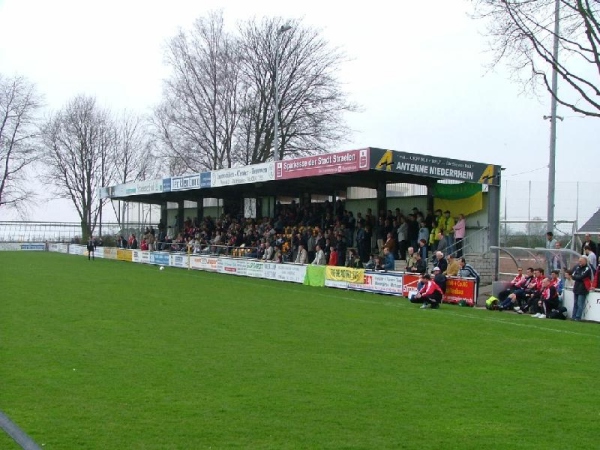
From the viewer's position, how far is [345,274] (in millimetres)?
24219

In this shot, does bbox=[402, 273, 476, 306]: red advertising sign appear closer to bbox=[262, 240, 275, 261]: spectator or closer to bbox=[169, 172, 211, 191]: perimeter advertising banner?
bbox=[262, 240, 275, 261]: spectator

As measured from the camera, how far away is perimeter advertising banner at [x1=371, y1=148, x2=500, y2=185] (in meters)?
23.8

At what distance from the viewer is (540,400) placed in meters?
8.02

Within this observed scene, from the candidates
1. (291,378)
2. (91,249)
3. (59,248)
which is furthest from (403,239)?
(59,248)

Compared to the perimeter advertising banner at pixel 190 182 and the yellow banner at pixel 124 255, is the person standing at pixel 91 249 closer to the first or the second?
the yellow banner at pixel 124 255

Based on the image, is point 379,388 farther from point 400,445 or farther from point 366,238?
point 366,238

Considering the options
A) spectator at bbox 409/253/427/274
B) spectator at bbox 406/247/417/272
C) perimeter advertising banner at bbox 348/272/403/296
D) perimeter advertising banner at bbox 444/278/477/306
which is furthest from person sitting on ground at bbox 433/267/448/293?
spectator at bbox 406/247/417/272

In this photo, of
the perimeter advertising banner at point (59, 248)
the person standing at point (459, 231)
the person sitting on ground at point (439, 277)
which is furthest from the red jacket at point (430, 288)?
the perimeter advertising banner at point (59, 248)

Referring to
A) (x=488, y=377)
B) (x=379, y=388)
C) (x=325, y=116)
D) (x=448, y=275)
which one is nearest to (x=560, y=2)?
(x=448, y=275)

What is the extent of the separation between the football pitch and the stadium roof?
8.31m

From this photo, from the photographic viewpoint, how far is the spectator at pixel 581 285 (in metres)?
16.6

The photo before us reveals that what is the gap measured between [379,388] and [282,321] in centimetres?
653

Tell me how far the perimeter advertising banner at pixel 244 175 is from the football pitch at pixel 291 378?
45.8 feet

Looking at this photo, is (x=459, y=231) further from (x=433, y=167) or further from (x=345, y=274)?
(x=345, y=274)
